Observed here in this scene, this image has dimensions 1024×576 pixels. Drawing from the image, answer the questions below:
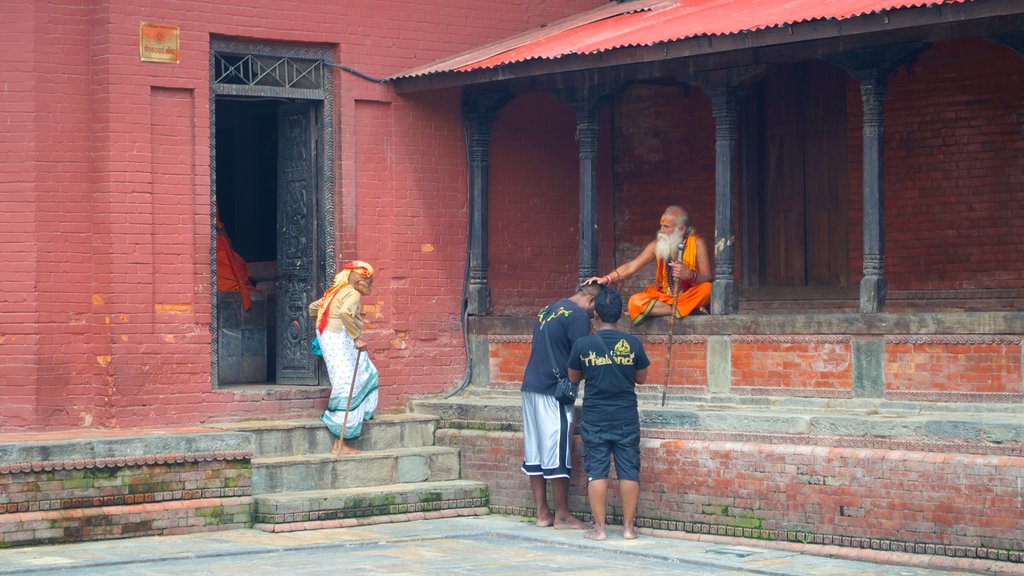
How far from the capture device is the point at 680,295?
13156 mm

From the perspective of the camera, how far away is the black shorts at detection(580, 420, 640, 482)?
11.7 metres

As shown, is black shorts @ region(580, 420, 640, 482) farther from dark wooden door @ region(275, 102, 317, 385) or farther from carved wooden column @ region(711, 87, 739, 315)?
dark wooden door @ region(275, 102, 317, 385)

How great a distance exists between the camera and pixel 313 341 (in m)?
13.7

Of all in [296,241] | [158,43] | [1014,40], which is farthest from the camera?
[296,241]

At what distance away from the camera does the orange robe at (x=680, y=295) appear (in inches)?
515

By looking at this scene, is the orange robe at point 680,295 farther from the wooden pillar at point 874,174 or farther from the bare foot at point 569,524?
the bare foot at point 569,524

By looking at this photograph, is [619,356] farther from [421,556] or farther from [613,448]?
[421,556]

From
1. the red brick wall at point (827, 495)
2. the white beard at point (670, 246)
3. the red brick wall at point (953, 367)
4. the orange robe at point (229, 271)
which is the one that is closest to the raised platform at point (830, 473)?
the red brick wall at point (827, 495)

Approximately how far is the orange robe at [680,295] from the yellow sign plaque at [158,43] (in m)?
4.32

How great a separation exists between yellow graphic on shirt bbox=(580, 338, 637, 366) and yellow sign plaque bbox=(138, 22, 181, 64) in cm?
443

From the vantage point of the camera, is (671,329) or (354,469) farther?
(354,469)

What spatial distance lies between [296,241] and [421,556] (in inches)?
171

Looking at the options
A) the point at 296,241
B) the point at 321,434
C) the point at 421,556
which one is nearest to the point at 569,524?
the point at 421,556

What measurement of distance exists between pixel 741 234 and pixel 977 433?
4.83 metres
